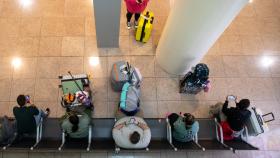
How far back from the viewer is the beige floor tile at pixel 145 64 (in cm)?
529

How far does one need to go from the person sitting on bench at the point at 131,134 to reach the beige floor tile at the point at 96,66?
1.60 meters

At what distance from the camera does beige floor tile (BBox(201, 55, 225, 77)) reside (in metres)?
5.42

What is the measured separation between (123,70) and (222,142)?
209cm

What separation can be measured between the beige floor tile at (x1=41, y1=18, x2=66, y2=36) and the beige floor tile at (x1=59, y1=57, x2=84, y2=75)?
633 mm

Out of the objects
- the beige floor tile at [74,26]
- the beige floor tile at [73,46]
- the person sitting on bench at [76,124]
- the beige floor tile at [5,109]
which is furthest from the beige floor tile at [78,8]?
the person sitting on bench at [76,124]

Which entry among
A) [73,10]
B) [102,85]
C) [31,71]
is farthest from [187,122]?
[73,10]

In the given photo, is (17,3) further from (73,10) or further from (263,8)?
(263,8)

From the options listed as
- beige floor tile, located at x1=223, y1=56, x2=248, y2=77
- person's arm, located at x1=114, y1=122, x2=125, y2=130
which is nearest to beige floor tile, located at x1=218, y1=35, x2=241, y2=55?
beige floor tile, located at x1=223, y1=56, x2=248, y2=77

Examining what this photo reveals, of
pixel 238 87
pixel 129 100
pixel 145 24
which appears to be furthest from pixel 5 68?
pixel 238 87

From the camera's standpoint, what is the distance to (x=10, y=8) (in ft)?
18.7

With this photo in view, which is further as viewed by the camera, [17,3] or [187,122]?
[17,3]

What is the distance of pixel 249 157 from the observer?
480 cm

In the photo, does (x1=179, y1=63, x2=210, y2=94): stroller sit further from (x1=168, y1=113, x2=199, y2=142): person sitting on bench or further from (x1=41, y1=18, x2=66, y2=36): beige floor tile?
(x1=41, y1=18, x2=66, y2=36): beige floor tile

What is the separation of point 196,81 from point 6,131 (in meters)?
3.26
